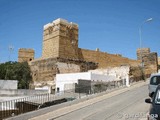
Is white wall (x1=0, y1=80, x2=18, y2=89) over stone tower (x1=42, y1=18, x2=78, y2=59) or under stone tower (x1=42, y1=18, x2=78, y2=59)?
under

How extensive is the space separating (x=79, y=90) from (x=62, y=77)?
1261 cm

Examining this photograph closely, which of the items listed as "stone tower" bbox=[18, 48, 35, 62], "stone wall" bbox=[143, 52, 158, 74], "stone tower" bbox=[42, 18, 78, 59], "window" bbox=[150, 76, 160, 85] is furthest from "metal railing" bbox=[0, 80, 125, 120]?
"stone tower" bbox=[18, 48, 35, 62]

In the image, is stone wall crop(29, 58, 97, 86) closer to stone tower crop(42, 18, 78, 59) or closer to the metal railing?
stone tower crop(42, 18, 78, 59)

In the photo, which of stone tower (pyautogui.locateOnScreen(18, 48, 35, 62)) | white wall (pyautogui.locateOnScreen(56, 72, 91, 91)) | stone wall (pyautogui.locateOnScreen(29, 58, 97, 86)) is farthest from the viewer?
stone tower (pyautogui.locateOnScreen(18, 48, 35, 62))

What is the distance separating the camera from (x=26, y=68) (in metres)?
46.7

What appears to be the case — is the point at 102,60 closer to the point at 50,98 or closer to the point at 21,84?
the point at 21,84

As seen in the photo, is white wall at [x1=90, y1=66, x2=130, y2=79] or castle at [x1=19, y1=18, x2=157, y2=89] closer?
white wall at [x1=90, y1=66, x2=130, y2=79]

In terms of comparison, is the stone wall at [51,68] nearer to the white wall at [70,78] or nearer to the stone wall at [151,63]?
the white wall at [70,78]

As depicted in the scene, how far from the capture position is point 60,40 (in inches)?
1729

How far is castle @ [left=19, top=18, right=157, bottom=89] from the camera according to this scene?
4109cm

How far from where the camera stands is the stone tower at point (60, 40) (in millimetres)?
43531

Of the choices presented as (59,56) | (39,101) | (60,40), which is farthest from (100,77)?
(39,101)

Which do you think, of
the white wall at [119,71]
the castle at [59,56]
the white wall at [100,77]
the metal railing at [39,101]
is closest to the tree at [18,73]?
the castle at [59,56]

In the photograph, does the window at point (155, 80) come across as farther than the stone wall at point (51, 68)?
No
